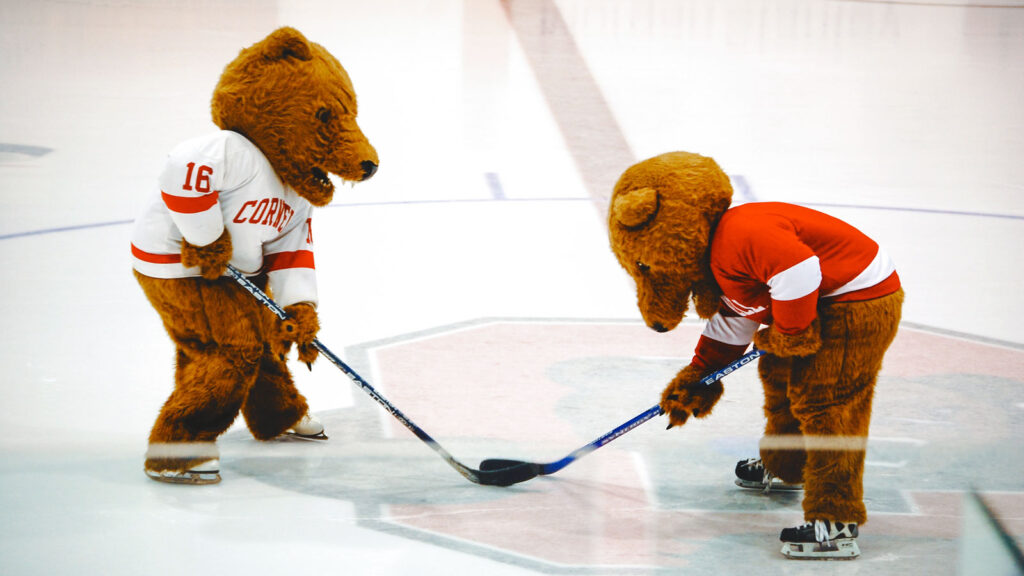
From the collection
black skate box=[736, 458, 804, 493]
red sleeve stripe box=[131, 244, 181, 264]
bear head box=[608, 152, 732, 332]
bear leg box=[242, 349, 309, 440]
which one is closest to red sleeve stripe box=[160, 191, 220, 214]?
red sleeve stripe box=[131, 244, 181, 264]

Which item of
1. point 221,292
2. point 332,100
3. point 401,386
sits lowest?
point 401,386

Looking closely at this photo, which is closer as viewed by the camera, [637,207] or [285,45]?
[637,207]

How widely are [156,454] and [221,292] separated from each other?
1.11 ft

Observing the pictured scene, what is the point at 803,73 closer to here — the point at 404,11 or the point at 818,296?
the point at 404,11

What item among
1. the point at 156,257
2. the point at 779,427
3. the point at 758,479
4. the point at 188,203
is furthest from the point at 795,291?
the point at 156,257

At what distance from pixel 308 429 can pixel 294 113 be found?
70 centimetres

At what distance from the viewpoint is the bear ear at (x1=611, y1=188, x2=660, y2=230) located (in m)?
1.86

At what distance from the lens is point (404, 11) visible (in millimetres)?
6957

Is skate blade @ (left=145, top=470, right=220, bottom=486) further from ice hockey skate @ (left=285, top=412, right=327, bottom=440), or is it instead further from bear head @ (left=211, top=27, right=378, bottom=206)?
bear head @ (left=211, top=27, right=378, bottom=206)

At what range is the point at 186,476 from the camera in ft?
7.09

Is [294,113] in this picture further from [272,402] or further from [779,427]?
[779,427]

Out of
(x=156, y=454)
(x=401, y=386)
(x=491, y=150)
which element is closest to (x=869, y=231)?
(x=491, y=150)

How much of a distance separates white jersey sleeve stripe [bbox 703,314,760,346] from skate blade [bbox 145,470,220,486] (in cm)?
98

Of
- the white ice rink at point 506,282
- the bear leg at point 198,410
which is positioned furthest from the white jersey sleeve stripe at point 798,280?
the bear leg at point 198,410
